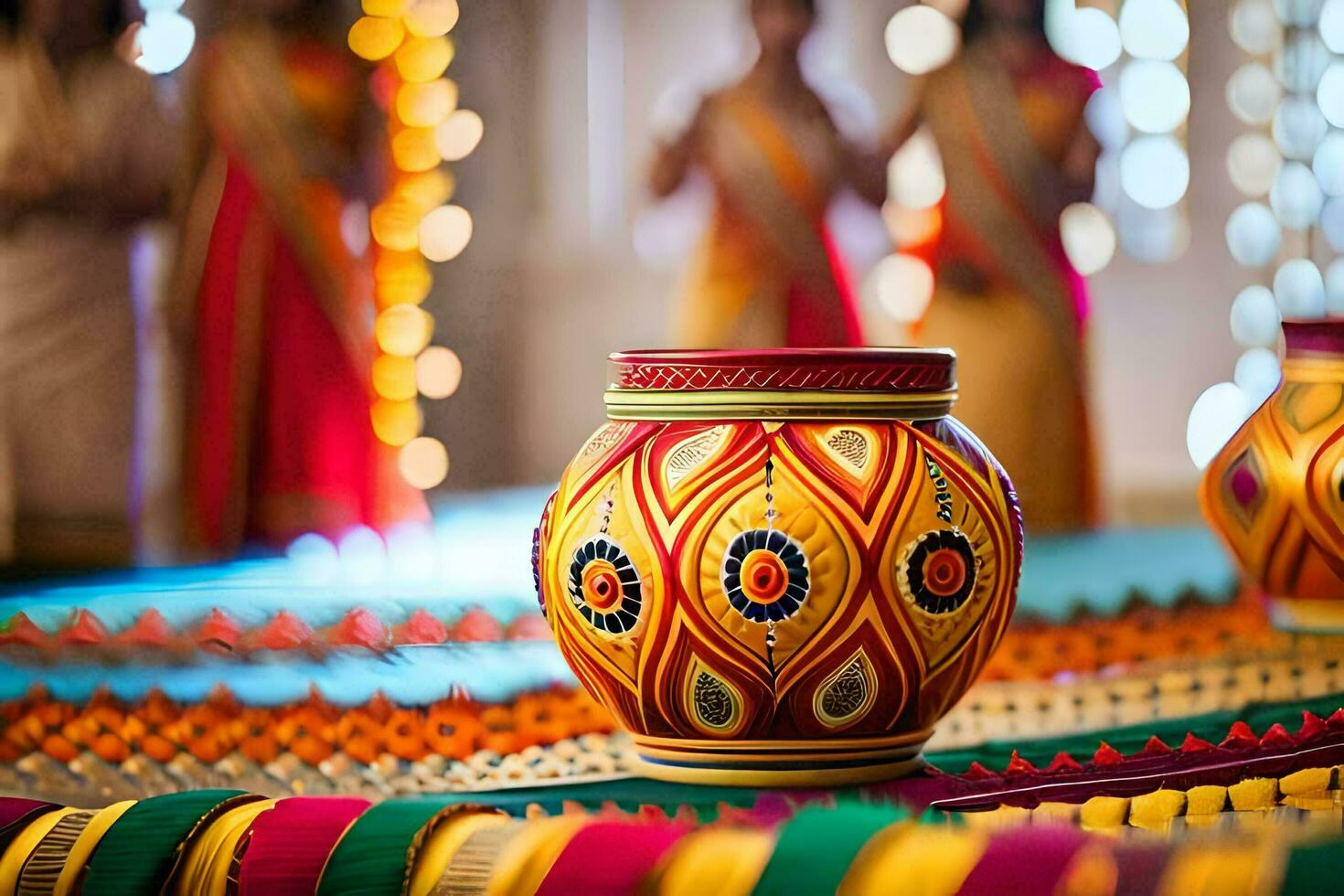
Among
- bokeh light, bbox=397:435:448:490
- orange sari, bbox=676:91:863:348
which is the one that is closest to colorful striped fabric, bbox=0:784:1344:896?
orange sari, bbox=676:91:863:348

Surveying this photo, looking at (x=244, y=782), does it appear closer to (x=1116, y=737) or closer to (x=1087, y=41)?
(x=1116, y=737)

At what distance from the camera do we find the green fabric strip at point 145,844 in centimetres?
48

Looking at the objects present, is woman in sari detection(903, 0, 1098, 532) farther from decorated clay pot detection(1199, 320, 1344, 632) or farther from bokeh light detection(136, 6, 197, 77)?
decorated clay pot detection(1199, 320, 1344, 632)

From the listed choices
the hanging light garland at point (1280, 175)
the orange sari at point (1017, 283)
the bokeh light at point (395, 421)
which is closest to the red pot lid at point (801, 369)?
the orange sari at point (1017, 283)

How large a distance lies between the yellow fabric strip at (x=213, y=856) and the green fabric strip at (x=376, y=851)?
0.03 meters

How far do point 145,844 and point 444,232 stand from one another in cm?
159

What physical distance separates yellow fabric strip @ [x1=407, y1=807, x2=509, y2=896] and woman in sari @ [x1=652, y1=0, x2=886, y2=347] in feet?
3.67

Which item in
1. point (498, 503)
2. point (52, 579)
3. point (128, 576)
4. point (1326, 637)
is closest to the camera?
point (1326, 637)

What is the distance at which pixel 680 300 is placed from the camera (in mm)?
1717

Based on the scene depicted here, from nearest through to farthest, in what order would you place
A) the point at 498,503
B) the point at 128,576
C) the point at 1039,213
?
the point at 128,576 → the point at 1039,213 → the point at 498,503

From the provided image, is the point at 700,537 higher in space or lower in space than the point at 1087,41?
lower

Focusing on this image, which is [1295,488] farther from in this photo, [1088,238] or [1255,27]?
[1255,27]

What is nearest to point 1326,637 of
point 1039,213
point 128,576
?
point 128,576

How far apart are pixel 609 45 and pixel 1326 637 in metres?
1.39
